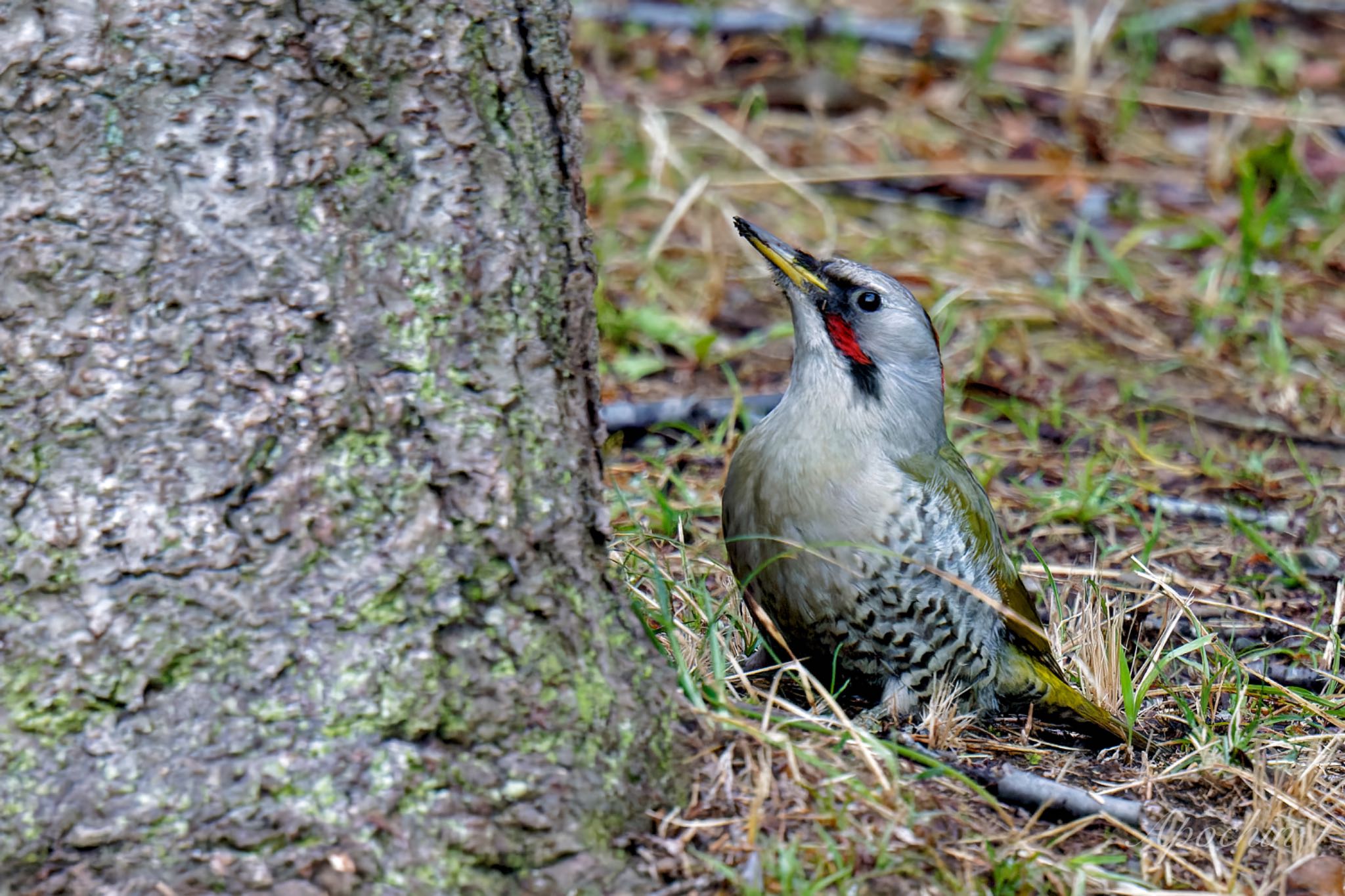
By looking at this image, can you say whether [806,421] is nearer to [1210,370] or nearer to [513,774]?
[513,774]

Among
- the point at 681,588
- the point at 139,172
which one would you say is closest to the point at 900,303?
the point at 681,588

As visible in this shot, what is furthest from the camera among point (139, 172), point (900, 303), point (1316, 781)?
point (900, 303)

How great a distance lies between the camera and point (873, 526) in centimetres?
324

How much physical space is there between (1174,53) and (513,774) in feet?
24.2

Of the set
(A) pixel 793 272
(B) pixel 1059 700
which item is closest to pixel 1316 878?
(B) pixel 1059 700

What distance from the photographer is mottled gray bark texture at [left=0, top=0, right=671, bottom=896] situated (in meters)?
2.08

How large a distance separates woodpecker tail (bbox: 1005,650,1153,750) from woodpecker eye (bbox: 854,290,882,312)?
2.83ft

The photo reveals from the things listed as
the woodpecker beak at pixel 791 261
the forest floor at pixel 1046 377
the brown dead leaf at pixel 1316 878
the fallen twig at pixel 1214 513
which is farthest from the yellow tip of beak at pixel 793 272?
the brown dead leaf at pixel 1316 878

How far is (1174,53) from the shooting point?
8.38m

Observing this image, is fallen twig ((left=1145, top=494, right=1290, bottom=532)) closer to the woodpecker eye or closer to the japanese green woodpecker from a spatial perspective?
the japanese green woodpecker

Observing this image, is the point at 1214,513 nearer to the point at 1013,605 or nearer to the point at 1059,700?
the point at 1013,605

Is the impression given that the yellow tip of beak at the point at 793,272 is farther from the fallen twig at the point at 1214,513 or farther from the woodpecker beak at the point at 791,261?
the fallen twig at the point at 1214,513

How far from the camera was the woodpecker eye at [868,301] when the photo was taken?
3.52 meters

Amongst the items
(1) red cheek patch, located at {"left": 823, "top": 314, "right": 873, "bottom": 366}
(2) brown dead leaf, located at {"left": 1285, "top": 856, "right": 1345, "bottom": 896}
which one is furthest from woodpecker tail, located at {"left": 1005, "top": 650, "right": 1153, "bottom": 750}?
(1) red cheek patch, located at {"left": 823, "top": 314, "right": 873, "bottom": 366}
